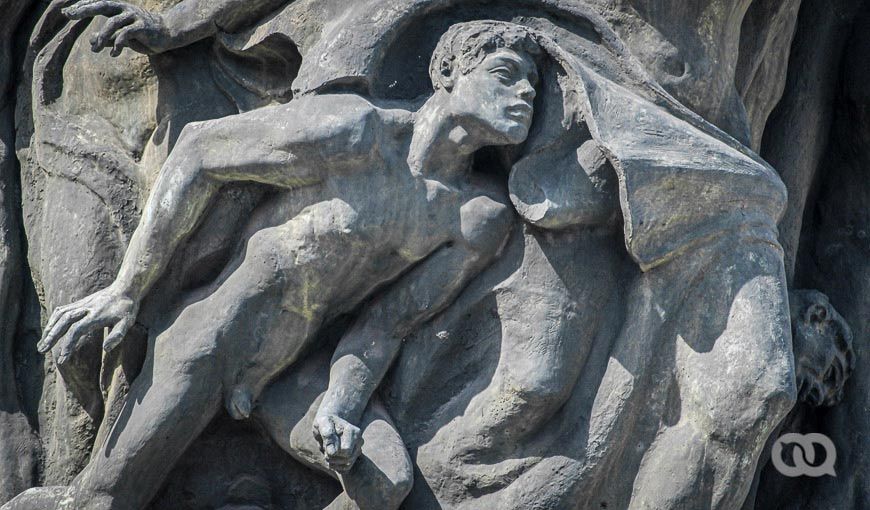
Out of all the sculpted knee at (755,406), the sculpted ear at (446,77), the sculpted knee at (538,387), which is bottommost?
the sculpted knee at (755,406)

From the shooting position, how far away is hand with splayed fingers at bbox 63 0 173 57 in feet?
12.6

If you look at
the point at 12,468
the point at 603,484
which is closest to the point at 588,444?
the point at 603,484

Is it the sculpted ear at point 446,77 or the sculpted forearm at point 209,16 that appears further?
the sculpted forearm at point 209,16

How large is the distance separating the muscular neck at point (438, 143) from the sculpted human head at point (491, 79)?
0.02 metres

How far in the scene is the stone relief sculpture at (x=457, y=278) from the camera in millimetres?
3650

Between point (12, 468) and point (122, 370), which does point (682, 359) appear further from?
point (12, 468)

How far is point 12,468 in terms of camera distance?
401 cm
